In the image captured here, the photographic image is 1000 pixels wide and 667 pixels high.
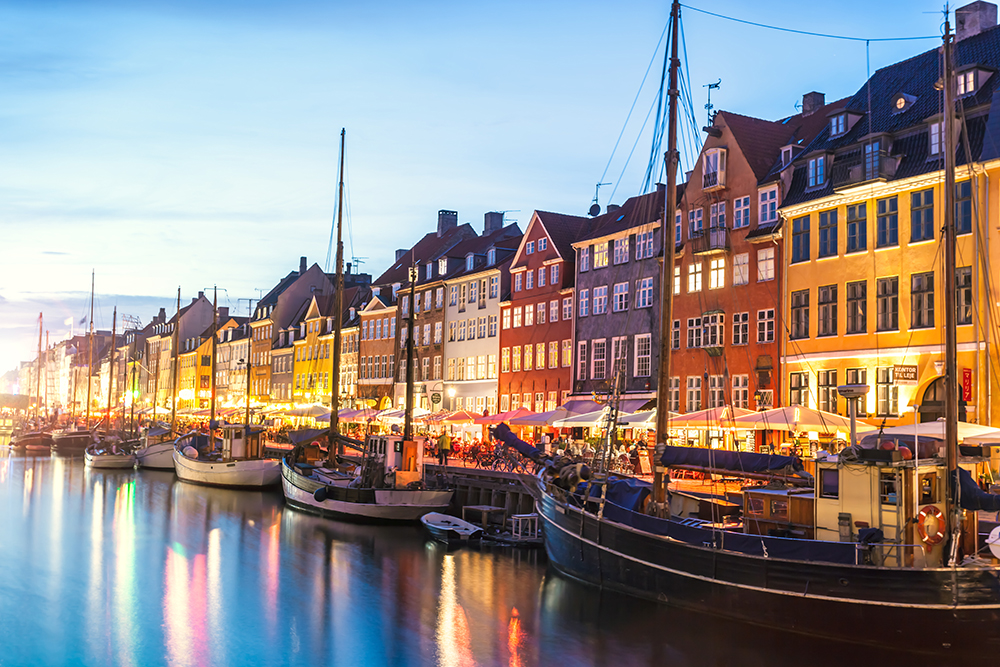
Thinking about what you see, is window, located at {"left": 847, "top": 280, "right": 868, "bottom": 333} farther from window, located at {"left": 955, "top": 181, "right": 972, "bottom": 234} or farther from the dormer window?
the dormer window

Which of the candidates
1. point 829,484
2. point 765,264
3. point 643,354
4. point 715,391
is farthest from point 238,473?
point 829,484

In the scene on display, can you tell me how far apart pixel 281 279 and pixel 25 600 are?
290 feet

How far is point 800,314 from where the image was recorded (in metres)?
41.5

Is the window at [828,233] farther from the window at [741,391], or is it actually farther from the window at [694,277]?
the window at [694,277]

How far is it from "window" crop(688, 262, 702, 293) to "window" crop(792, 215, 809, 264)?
6112mm

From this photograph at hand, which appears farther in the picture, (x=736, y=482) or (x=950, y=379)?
(x=736, y=482)

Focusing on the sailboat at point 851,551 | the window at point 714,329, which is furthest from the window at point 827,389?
the sailboat at point 851,551

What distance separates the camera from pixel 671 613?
23.1 meters

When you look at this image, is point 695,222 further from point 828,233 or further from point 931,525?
point 931,525

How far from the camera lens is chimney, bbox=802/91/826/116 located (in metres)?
49.0

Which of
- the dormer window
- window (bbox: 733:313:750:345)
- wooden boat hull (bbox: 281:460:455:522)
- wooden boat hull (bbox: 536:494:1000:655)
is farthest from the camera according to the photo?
the dormer window

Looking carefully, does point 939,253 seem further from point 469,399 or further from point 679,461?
point 469,399

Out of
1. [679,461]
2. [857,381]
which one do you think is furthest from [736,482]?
[679,461]

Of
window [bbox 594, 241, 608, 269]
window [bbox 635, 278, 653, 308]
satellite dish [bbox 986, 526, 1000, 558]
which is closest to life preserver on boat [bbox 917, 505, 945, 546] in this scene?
satellite dish [bbox 986, 526, 1000, 558]
